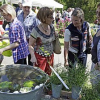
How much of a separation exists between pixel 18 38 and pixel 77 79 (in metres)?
1.01

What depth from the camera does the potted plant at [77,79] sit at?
150 centimetres

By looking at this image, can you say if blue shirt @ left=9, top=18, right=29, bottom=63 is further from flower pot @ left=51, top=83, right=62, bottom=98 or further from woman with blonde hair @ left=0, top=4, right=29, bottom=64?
flower pot @ left=51, top=83, right=62, bottom=98

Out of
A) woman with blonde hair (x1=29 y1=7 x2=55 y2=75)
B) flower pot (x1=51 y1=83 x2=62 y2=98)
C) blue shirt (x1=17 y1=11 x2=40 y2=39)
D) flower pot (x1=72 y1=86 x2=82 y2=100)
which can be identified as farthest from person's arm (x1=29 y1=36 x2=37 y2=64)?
blue shirt (x1=17 y1=11 x2=40 y2=39)

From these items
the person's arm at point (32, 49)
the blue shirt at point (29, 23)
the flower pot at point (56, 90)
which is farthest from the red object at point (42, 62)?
the blue shirt at point (29, 23)

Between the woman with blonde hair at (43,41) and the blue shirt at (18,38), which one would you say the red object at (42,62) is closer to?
the woman with blonde hair at (43,41)

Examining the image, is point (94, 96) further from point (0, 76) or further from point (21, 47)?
point (21, 47)

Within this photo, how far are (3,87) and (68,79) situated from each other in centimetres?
61

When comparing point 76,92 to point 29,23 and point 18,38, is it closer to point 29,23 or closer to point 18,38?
point 18,38

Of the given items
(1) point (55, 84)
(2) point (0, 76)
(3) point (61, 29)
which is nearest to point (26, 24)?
(2) point (0, 76)

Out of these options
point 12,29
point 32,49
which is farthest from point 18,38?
point 32,49

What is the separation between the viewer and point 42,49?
6.87ft

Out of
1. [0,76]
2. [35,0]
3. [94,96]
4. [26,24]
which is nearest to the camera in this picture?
[94,96]

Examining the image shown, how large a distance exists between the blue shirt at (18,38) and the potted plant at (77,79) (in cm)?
92

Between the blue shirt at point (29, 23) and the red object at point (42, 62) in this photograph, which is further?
the blue shirt at point (29, 23)
